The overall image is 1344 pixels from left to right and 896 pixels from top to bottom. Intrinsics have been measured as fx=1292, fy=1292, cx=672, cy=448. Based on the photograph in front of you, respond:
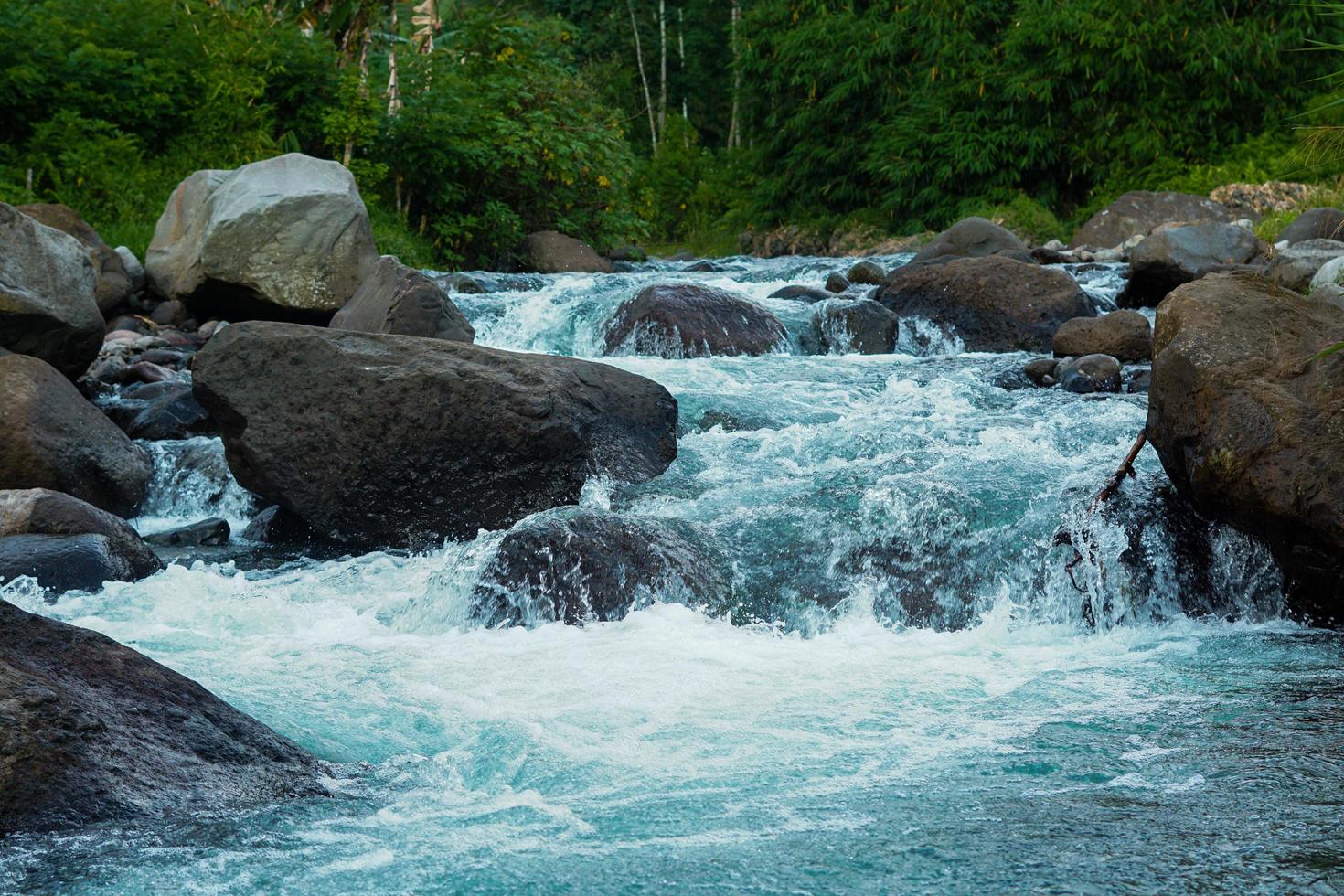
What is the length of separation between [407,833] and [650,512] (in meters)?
3.44

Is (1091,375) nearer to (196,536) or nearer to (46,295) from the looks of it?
(196,536)

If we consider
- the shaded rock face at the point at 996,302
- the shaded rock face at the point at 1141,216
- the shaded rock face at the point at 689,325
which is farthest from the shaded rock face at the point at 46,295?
the shaded rock face at the point at 1141,216

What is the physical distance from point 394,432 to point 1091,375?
194 inches

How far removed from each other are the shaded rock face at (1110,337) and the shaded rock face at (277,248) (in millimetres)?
5842

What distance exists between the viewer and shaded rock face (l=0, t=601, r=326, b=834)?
3121 mm

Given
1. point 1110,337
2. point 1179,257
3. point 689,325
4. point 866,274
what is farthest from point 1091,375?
point 866,274

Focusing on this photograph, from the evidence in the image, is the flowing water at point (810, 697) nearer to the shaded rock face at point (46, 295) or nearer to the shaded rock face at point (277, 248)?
the shaded rock face at point (46, 295)

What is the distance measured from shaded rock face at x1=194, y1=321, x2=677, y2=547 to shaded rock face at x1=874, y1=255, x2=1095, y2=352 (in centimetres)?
500

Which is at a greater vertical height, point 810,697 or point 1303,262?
point 1303,262

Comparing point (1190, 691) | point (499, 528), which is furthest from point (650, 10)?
point (1190, 691)

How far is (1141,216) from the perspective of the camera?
1764cm

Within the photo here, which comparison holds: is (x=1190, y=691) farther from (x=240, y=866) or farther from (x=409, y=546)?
(x=409, y=546)

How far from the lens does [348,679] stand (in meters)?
4.66

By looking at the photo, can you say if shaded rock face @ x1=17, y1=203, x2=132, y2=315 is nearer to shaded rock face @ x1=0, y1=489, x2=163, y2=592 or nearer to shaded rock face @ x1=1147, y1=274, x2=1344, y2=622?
shaded rock face @ x1=0, y1=489, x2=163, y2=592
